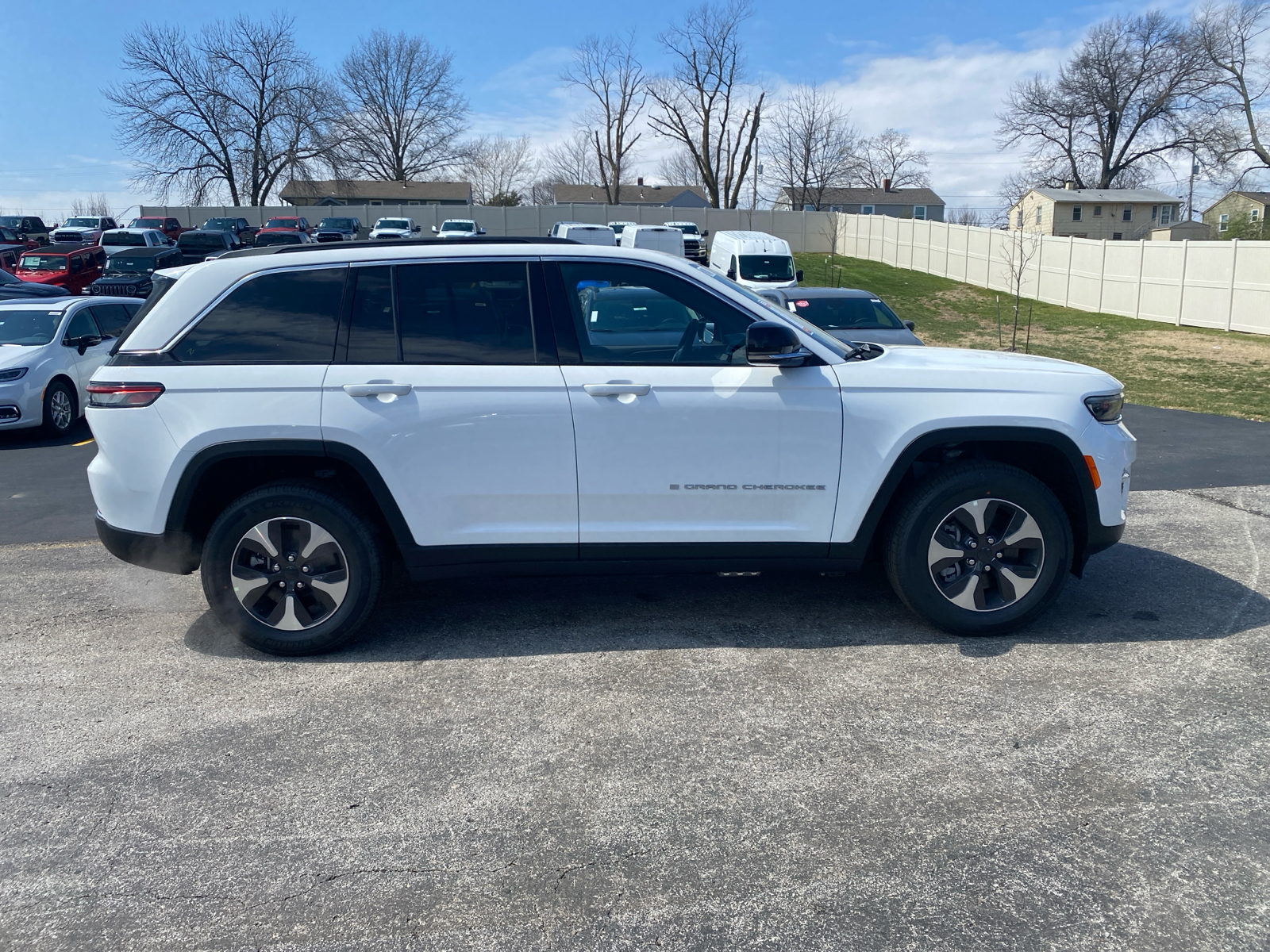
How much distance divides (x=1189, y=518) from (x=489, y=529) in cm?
524

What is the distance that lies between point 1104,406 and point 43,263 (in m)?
29.6

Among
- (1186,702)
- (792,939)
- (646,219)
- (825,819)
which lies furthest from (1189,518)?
(646,219)

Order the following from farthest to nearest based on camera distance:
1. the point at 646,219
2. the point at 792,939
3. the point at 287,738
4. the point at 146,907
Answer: the point at 646,219, the point at 287,738, the point at 146,907, the point at 792,939

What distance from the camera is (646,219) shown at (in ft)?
172

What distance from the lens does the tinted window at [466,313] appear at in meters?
4.62

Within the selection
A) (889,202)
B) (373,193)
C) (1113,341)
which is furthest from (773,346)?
(889,202)

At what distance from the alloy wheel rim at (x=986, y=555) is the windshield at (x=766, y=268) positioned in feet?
71.7

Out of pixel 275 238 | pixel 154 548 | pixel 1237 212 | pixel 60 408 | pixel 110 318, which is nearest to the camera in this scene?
pixel 154 548

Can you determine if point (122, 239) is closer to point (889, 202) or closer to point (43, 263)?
point (43, 263)

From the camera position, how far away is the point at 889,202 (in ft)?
294

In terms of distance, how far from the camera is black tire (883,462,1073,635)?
184 inches

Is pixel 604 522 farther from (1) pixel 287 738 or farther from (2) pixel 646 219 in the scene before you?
(2) pixel 646 219

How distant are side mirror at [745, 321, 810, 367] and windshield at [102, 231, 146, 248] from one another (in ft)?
122

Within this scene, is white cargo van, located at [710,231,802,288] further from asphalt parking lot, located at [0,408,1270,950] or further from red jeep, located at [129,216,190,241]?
red jeep, located at [129,216,190,241]
